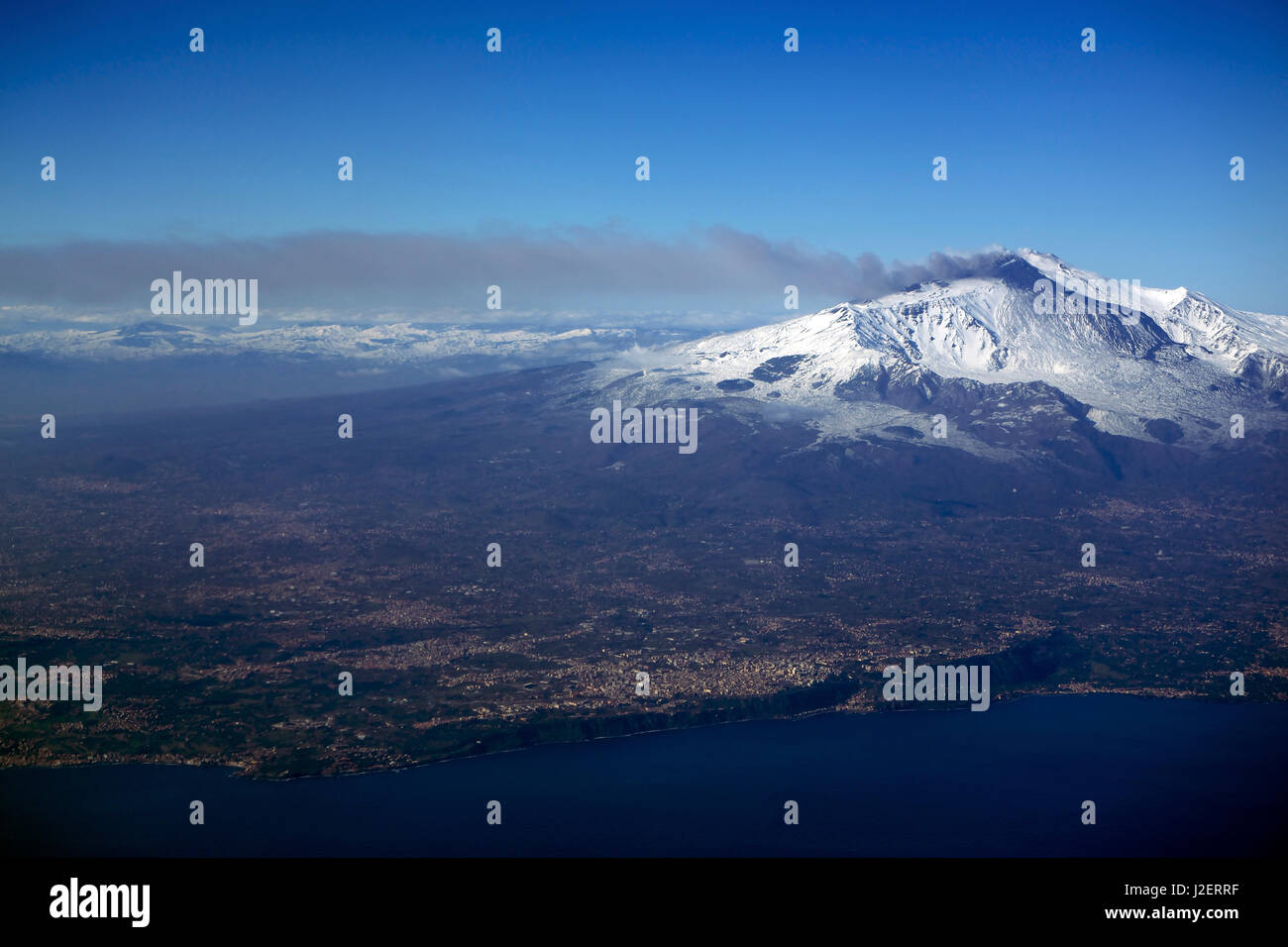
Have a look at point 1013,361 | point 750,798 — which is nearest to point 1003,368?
point 1013,361

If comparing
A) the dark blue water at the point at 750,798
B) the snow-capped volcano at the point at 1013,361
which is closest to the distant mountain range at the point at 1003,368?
the snow-capped volcano at the point at 1013,361

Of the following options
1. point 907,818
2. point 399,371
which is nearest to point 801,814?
point 907,818

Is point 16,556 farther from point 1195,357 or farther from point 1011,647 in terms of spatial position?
point 1195,357

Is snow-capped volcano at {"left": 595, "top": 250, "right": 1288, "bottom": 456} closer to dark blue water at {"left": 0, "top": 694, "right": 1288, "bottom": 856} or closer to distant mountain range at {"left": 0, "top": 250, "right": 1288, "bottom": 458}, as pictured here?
distant mountain range at {"left": 0, "top": 250, "right": 1288, "bottom": 458}

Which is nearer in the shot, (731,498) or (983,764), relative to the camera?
(983,764)

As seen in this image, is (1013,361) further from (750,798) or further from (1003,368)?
(750,798)

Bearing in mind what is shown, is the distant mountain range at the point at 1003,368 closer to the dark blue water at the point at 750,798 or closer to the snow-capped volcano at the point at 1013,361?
the snow-capped volcano at the point at 1013,361
